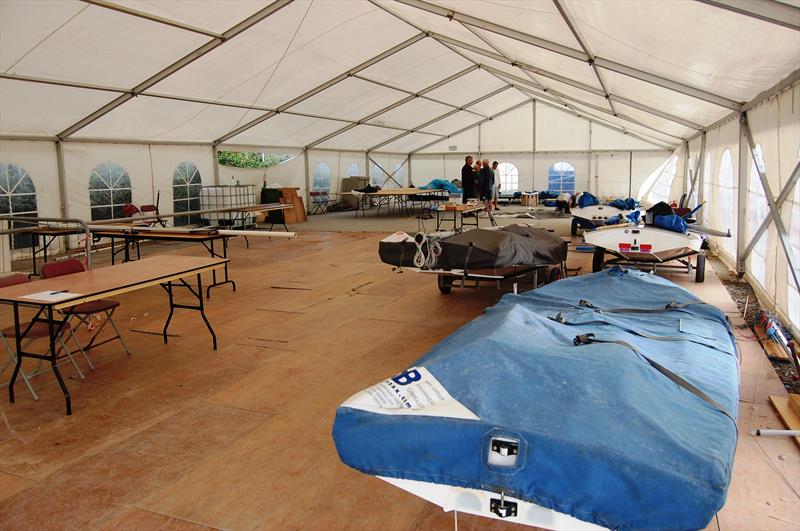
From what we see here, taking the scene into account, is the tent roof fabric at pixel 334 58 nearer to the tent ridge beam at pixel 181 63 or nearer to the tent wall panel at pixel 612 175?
the tent ridge beam at pixel 181 63

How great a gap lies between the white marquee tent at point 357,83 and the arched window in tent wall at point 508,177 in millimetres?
5137

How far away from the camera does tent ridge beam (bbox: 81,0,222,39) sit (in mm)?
7098

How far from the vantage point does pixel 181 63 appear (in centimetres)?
959

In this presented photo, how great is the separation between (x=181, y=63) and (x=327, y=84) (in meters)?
4.18

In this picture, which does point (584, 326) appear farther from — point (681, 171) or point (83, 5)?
point (681, 171)

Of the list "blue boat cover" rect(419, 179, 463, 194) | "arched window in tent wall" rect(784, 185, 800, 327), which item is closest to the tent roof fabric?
"arched window in tent wall" rect(784, 185, 800, 327)

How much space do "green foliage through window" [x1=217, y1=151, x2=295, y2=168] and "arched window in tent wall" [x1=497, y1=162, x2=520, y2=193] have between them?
9.36m

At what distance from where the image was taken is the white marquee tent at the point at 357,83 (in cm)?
523

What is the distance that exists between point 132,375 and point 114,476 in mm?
1651

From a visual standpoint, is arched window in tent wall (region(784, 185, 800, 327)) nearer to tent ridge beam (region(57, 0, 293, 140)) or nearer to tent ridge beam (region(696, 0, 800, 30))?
tent ridge beam (region(696, 0, 800, 30))

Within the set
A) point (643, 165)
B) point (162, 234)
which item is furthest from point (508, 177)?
point (162, 234)

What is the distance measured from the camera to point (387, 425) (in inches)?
78.4

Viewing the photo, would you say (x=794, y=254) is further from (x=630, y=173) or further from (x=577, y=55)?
(x=630, y=173)

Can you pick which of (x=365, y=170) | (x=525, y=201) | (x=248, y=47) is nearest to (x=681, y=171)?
(x=525, y=201)
